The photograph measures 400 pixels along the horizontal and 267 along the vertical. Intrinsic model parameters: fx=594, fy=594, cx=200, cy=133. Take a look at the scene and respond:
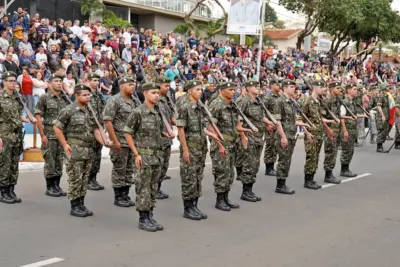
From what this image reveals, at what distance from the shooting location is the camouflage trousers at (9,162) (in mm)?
8344

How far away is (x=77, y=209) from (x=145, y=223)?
113cm

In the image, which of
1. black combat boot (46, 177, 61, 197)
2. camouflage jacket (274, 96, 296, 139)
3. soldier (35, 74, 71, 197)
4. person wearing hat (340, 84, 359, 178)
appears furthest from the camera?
person wearing hat (340, 84, 359, 178)

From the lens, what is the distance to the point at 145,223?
728cm

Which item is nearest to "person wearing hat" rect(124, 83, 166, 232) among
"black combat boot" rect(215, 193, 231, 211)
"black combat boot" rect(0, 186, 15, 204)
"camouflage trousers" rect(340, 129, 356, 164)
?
"black combat boot" rect(215, 193, 231, 211)

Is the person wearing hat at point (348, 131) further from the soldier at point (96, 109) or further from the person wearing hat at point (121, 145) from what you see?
the soldier at point (96, 109)

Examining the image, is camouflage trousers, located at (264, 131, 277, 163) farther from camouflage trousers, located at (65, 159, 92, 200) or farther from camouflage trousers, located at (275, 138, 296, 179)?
camouflage trousers, located at (65, 159, 92, 200)

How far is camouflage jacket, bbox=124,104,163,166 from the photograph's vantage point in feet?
23.4

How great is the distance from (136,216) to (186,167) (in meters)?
0.95

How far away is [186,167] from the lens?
7.82 meters

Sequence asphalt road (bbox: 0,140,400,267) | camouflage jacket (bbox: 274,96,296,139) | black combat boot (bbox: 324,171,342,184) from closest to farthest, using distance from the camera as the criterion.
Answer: asphalt road (bbox: 0,140,400,267) < camouflage jacket (bbox: 274,96,296,139) < black combat boot (bbox: 324,171,342,184)

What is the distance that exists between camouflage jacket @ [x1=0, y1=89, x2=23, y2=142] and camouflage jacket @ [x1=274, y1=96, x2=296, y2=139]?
13.6 feet

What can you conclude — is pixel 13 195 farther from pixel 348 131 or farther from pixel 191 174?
pixel 348 131

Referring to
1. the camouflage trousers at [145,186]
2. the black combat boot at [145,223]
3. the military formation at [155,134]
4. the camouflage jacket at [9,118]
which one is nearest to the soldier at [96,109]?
the military formation at [155,134]

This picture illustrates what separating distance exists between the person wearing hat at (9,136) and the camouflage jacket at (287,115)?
163 inches
